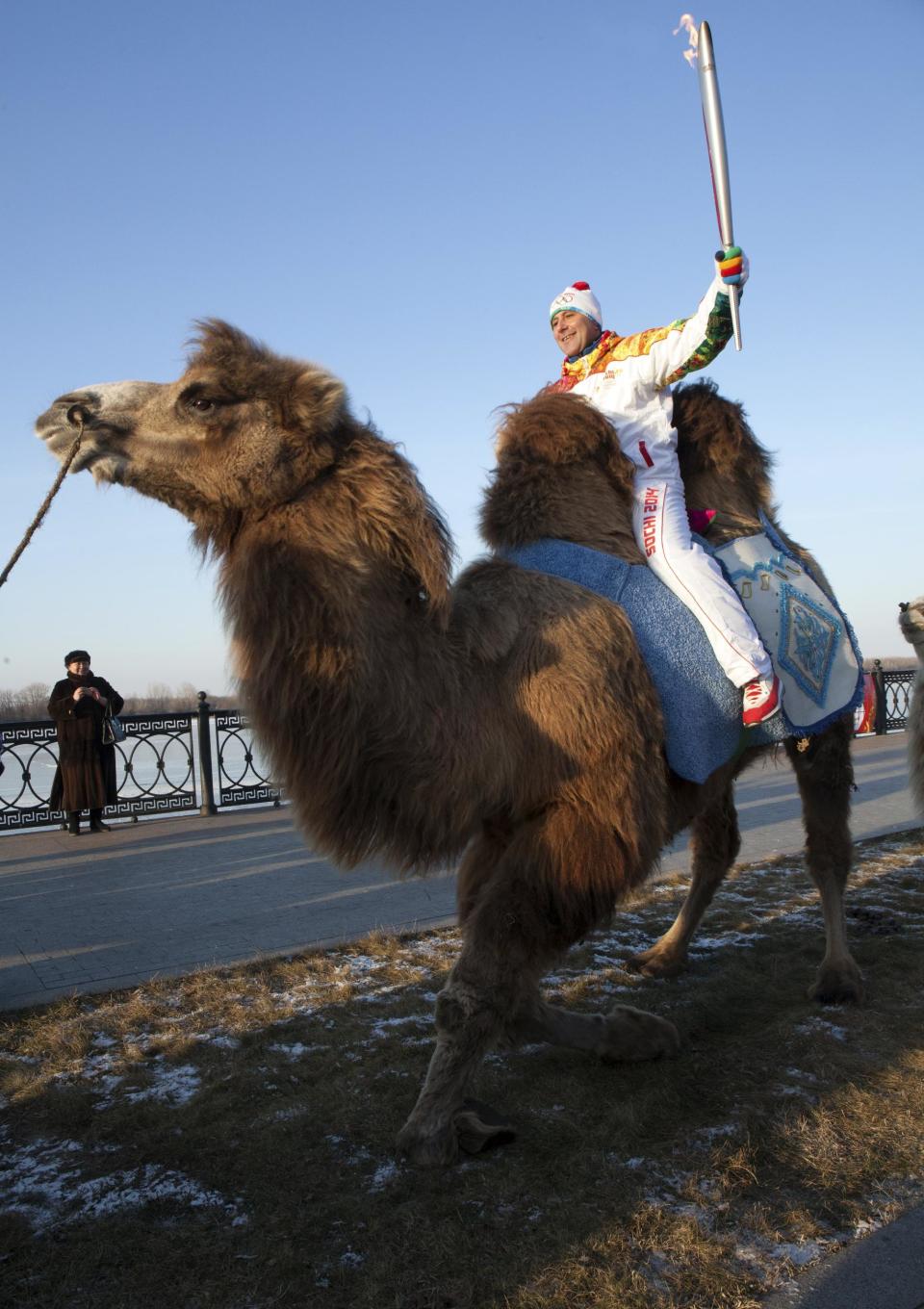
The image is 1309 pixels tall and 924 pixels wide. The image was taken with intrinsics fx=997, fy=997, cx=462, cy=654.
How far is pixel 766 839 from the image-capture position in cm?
888

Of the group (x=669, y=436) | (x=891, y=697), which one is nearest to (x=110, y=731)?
(x=669, y=436)

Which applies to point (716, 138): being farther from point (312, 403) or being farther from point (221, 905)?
point (221, 905)

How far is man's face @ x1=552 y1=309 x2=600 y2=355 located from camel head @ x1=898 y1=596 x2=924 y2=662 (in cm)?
251

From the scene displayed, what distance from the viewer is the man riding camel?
3.55 metres

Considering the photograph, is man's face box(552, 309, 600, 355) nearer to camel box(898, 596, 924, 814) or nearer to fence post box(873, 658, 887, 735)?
camel box(898, 596, 924, 814)

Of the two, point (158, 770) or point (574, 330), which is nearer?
point (574, 330)

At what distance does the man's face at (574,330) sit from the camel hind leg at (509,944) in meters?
2.38

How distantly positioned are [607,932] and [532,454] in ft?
10.2

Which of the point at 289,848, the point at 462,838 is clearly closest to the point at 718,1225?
the point at 462,838

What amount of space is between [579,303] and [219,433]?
7.07ft

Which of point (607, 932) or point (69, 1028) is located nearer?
point (69, 1028)

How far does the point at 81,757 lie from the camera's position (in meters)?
11.0

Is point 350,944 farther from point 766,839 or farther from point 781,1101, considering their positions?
point 766,839

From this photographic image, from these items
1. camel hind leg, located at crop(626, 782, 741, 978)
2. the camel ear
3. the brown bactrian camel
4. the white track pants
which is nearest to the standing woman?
camel hind leg, located at crop(626, 782, 741, 978)
